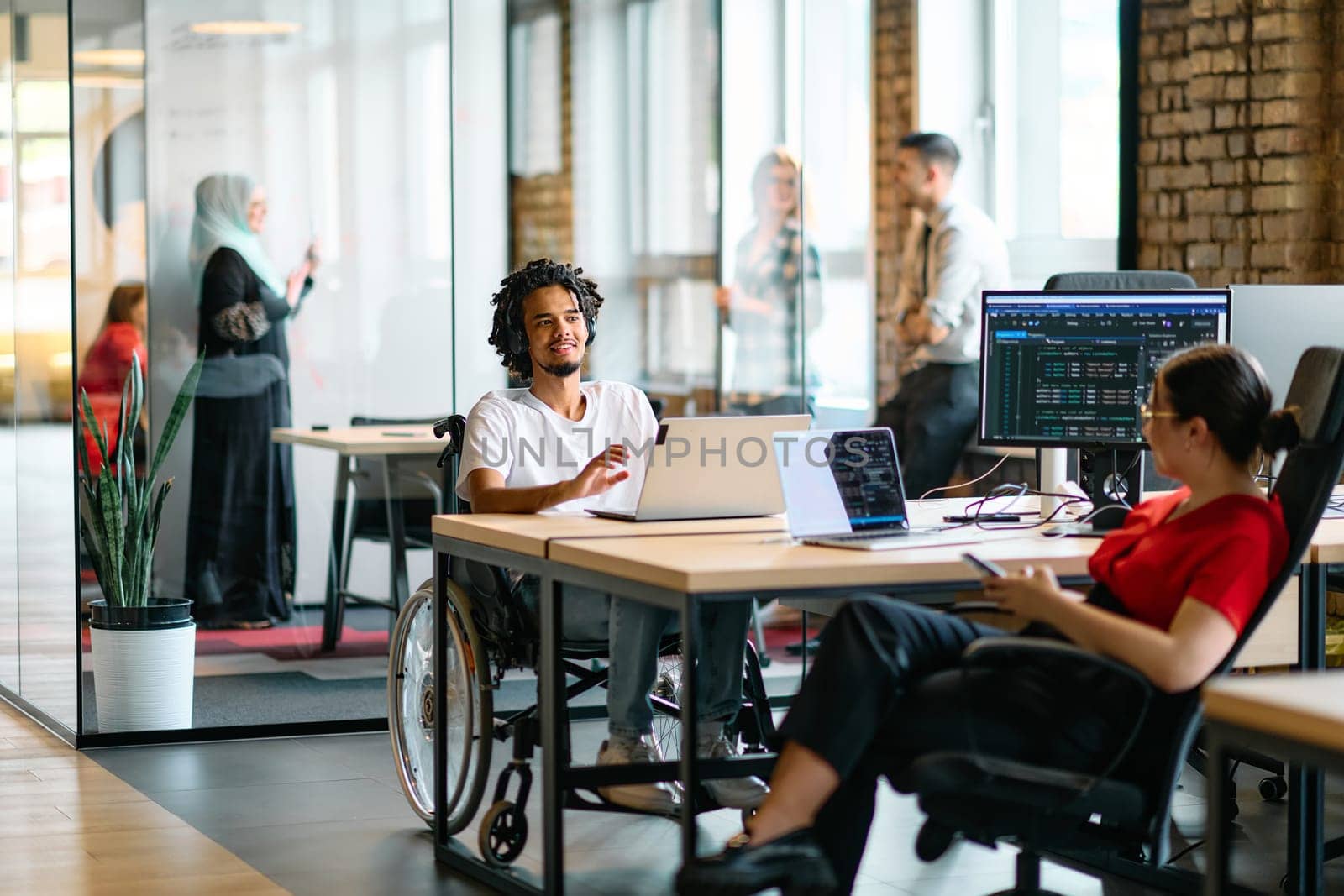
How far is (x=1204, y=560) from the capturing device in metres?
2.54

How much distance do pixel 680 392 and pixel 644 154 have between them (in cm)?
80

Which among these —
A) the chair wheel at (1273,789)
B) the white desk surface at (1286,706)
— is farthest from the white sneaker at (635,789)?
the white desk surface at (1286,706)

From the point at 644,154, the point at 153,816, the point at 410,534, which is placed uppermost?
the point at 644,154

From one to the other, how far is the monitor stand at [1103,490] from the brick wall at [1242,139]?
1.92m

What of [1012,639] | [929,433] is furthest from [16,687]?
[1012,639]

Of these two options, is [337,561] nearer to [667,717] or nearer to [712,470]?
[667,717]

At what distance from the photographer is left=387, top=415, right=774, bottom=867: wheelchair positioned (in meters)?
3.49

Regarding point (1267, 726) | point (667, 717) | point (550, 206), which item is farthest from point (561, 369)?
point (550, 206)

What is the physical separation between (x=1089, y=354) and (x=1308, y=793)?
89 centimetres

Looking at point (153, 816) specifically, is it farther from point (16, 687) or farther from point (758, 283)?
point (758, 283)

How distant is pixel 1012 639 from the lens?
98.4 inches

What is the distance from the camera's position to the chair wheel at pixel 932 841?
8.74 ft

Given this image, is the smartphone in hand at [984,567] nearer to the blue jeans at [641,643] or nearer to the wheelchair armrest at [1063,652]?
the wheelchair armrest at [1063,652]

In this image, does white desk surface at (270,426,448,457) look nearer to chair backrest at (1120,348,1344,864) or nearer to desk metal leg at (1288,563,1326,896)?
desk metal leg at (1288,563,1326,896)
